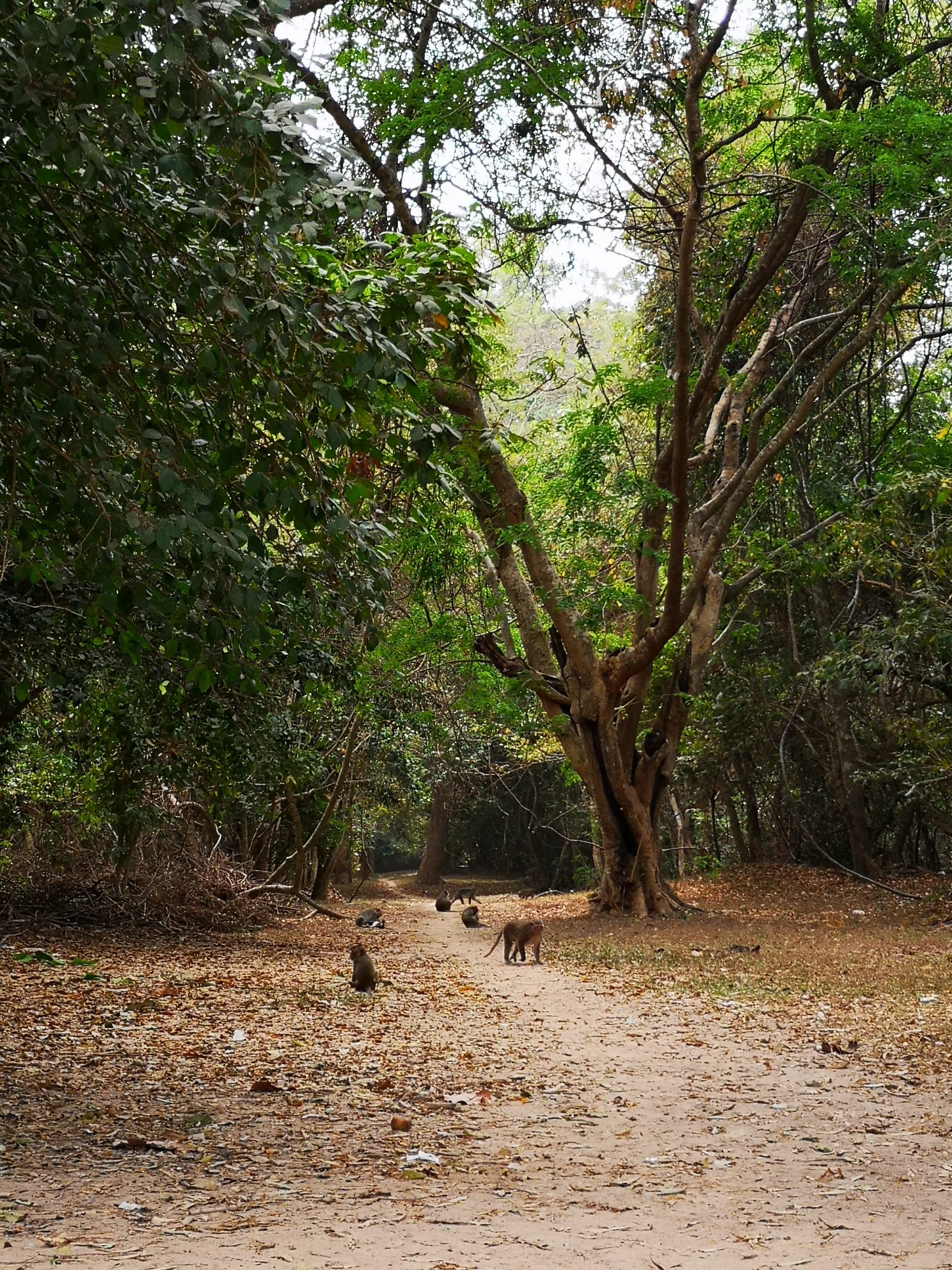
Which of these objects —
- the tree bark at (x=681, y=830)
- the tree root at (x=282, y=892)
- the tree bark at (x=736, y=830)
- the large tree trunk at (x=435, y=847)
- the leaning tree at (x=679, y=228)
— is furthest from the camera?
the large tree trunk at (x=435, y=847)

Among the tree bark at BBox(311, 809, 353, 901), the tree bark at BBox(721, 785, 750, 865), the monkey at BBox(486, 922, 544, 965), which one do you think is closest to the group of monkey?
the monkey at BBox(486, 922, 544, 965)

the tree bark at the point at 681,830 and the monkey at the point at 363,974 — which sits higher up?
the tree bark at the point at 681,830

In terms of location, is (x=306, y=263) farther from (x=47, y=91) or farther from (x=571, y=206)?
(x=571, y=206)

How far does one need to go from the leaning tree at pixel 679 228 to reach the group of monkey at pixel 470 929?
109 inches

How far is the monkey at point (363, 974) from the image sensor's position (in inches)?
362

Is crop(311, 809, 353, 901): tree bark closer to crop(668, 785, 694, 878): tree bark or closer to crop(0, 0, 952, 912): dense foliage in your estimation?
crop(0, 0, 952, 912): dense foliage

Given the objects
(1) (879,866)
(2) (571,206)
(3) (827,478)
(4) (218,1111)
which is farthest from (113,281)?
(1) (879,866)

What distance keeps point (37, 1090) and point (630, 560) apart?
12011mm

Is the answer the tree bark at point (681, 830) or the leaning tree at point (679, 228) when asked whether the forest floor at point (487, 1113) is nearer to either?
the leaning tree at point (679, 228)

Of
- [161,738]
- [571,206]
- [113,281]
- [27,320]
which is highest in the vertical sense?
[571,206]

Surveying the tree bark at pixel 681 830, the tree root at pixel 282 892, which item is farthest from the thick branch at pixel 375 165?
the tree bark at pixel 681 830

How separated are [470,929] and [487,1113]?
429 inches

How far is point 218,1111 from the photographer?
5297mm

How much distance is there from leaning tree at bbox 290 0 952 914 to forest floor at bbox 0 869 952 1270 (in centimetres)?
300
